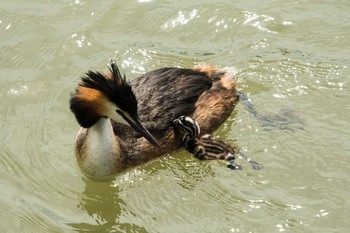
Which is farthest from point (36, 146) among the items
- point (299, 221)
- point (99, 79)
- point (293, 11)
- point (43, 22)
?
point (293, 11)

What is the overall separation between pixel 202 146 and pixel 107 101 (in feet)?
3.75

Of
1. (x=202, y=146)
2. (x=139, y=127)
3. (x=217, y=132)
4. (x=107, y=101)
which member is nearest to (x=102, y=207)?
(x=139, y=127)

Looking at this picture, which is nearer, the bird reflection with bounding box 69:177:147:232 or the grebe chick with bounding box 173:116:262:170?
the bird reflection with bounding box 69:177:147:232

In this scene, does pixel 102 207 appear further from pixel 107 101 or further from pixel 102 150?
pixel 107 101

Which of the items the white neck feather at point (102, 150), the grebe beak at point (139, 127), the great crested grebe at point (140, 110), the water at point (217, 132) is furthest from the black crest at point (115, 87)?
the water at point (217, 132)

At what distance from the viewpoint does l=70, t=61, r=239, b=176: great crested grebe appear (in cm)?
655

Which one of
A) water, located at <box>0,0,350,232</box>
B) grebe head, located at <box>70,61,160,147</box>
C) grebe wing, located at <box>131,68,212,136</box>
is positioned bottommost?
water, located at <box>0,0,350,232</box>

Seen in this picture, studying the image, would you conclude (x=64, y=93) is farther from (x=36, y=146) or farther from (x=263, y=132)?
(x=263, y=132)

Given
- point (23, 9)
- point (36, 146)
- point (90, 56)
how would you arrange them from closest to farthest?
point (36, 146), point (90, 56), point (23, 9)

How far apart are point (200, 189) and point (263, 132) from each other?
106cm

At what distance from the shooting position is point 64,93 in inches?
318

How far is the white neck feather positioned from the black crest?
1.35 ft

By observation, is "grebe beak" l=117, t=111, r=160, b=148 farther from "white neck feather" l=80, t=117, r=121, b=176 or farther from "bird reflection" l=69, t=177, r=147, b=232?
"bird reflection" l=69, t=177, r=147, b=232

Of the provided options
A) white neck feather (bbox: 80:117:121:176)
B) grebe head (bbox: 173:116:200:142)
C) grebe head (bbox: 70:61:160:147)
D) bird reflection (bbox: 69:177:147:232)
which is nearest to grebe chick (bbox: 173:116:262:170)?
grebe head (bbox: 173:116:200:142)
